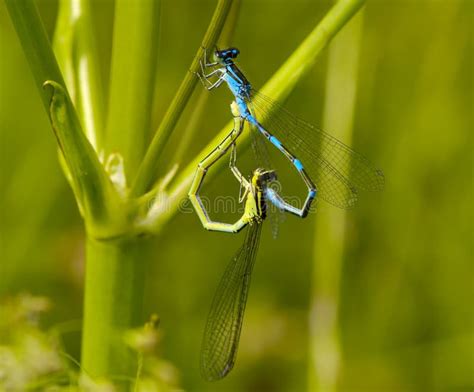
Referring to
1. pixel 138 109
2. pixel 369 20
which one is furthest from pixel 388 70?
pixel 138 109

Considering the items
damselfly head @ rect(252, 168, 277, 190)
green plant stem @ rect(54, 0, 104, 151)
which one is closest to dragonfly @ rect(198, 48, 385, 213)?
damselfly head @ rect(252, 168, 277, 190)

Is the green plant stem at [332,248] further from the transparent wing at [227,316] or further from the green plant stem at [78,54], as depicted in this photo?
the green plant stem at [78,54]

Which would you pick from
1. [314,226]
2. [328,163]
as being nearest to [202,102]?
[328,163]

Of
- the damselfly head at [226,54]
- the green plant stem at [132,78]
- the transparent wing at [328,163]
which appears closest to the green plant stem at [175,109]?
the green plant stem at [132,78]

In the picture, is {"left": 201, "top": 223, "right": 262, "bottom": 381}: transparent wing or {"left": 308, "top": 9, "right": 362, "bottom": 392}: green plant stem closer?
{"left": 201, "top": 223, "right": 262, "bottom": 381}: transparent wing

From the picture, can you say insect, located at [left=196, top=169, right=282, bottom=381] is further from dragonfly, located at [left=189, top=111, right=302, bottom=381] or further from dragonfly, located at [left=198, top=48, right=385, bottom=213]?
dragonfly, located at [left=198, top=48, right=385, bottom=213]

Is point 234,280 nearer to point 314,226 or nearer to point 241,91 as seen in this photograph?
point 241,91
